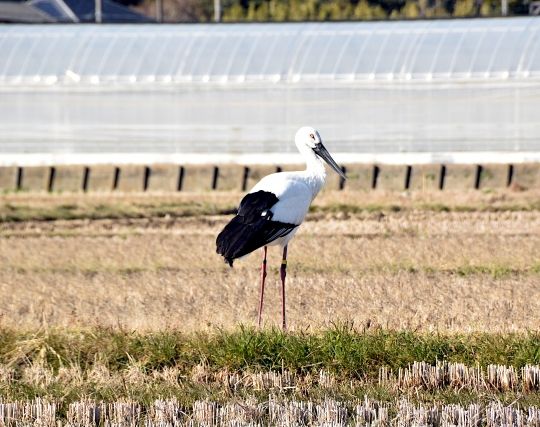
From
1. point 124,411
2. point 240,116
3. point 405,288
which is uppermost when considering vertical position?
point 240,116

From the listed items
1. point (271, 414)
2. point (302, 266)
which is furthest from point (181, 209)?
point (271, 414)

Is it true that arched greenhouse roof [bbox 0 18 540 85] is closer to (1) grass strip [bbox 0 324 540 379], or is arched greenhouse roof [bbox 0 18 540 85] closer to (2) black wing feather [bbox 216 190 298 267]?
(2) black wing feather [bbox 216 190 298 267]

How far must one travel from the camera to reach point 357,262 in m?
17.6

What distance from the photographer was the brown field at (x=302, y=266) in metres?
13.6

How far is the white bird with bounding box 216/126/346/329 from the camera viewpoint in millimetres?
13242

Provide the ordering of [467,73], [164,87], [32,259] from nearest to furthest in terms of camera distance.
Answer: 1. [32,259]
2. [467,73]
3. [164,87]

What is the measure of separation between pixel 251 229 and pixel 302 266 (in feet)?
13.2

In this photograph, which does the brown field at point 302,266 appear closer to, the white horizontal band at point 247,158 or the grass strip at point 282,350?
the grass strip at point 282,350

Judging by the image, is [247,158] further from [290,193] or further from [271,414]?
[271,414]

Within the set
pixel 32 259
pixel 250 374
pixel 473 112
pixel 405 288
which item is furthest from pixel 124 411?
pixel 473 112

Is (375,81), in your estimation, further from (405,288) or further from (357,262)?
(405,288)

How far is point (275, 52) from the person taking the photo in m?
36.9

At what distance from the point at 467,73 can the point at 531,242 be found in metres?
16.2

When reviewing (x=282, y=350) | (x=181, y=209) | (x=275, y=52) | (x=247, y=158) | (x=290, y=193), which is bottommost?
(x=282, y=350)
